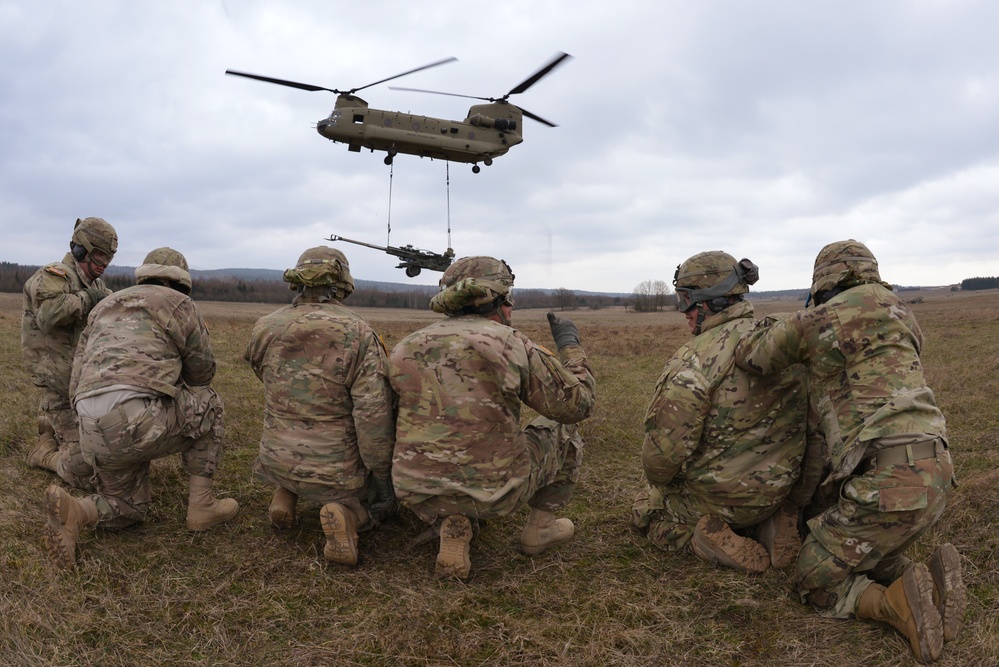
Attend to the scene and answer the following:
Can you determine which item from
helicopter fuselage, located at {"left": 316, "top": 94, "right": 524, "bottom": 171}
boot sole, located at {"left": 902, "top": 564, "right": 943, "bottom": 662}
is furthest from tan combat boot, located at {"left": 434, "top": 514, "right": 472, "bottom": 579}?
helicopter fuselage, located at {"left": 316, "top": 94, "right": 524, "bottom": 171}

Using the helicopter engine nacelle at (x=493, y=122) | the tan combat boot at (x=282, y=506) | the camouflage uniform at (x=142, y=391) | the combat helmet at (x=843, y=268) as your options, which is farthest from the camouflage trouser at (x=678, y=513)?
the helicopter engine nacelle at (x=493, y=122)

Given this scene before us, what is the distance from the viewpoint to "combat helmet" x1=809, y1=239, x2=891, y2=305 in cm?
355

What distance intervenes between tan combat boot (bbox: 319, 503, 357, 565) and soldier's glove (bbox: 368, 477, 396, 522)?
51 cm

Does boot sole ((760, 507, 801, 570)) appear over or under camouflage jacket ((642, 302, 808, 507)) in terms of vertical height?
under

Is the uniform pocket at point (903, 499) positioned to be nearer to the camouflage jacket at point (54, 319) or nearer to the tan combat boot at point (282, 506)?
the tan combat boot at point (282, 506)

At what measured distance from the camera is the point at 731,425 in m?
3.78

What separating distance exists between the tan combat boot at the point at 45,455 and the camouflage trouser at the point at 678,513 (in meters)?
4.94

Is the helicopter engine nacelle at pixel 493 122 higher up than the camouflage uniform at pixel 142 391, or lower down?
higher up

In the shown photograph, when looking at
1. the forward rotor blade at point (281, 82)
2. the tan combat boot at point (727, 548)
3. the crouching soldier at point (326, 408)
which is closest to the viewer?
the tan combat boot at point (727, 548)

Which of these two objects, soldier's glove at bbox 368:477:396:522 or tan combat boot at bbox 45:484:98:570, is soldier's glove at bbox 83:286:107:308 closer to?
tan combat boot at bbox 45:484:98:570

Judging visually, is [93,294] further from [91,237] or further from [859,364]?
[859,364]

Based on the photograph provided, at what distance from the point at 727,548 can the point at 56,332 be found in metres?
5.82

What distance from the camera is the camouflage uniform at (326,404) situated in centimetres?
404

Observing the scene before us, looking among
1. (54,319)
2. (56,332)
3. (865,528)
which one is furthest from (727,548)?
(56,332)
